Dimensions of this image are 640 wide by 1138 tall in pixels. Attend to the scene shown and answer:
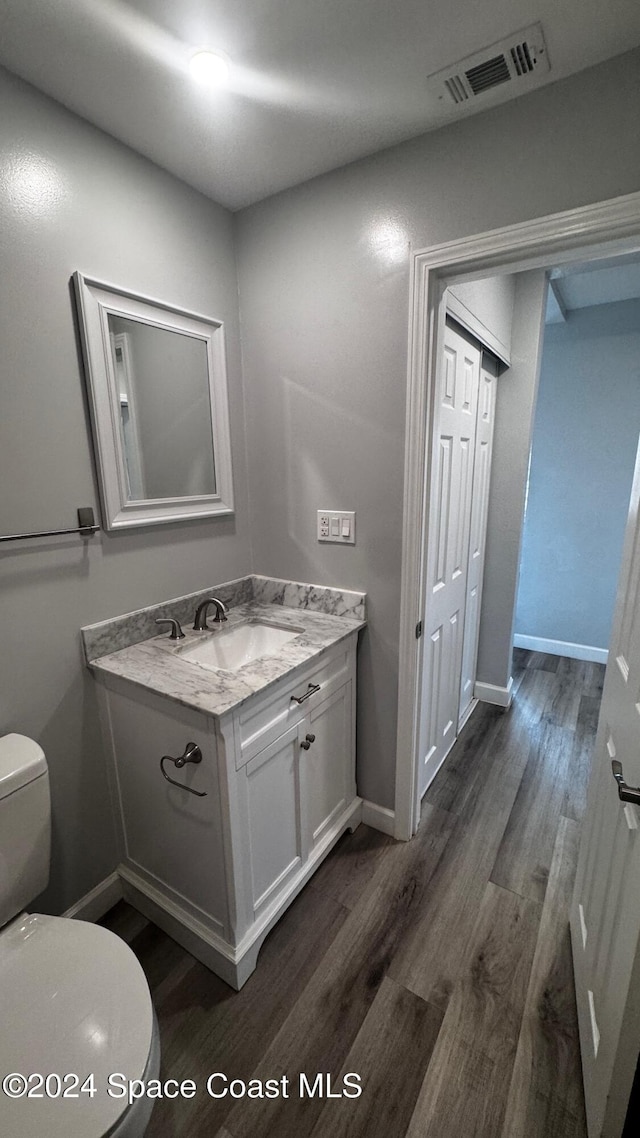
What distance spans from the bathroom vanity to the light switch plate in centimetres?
22

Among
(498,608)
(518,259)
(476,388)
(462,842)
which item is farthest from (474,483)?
(462,842)

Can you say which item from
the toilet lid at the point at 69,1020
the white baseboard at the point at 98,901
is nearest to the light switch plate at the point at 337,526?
the toilet lid at the point at 69,1020

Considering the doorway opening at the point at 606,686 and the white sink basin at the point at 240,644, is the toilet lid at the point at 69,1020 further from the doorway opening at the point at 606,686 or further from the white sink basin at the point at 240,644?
the doorway opening at the point at 606,686

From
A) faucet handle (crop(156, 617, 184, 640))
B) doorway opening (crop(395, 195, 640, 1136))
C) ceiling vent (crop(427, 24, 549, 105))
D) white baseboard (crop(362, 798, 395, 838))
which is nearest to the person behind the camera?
doorway opening (crop(395, 195, 640, 1136))

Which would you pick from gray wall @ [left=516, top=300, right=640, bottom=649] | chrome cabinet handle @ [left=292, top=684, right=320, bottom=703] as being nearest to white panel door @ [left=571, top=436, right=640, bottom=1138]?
chrome cabinet handle @ [left=292, top=684, right=320, bottom=703]

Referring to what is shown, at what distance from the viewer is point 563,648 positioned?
3.50 metres

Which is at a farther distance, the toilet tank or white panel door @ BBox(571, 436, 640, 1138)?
the toilet tank

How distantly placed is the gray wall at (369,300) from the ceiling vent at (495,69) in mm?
76

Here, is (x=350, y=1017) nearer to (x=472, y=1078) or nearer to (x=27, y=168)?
(x=472, y=1078)

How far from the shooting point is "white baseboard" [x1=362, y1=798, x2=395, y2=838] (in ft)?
6.03

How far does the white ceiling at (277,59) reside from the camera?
953mm

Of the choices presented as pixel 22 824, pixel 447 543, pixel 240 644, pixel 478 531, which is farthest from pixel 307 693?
pixel 478 531

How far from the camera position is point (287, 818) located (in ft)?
4.79

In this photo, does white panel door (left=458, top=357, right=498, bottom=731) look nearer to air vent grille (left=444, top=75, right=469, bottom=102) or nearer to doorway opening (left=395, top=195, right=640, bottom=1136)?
doorway opening (left=395, top=195, right=640, bottom=1136)
